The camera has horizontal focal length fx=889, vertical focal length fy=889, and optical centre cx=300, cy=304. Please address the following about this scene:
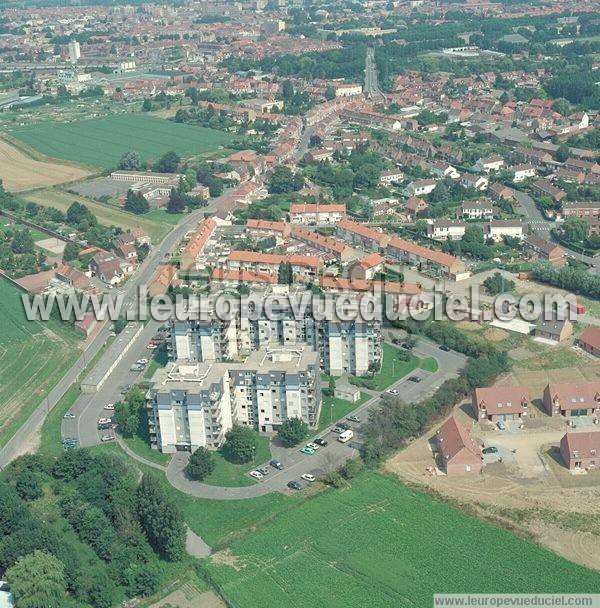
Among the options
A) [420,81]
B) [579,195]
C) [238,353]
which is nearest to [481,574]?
[238,353]

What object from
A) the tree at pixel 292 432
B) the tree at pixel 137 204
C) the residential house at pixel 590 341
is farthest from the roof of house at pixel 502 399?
the tree at pixel 137 204

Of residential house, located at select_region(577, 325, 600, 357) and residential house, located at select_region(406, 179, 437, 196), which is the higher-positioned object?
residential house, located at select_region(406, 179, 437, 196)

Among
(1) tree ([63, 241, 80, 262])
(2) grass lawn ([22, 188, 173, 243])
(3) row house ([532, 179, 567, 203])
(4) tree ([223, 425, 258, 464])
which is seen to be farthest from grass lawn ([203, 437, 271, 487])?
(3) row house ([532, 179, 567, 203])

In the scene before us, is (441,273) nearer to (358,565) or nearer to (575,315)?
(575,315)

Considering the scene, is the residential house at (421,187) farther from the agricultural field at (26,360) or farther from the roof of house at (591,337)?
the agricultural field at (26,360)

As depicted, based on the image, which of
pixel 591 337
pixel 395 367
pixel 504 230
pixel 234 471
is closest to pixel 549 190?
pixel 504 230

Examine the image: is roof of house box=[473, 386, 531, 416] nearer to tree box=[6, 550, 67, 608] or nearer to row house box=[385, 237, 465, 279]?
row house box=[385, 237, 465, 279]

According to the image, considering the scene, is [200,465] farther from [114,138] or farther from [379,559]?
[114,138]
